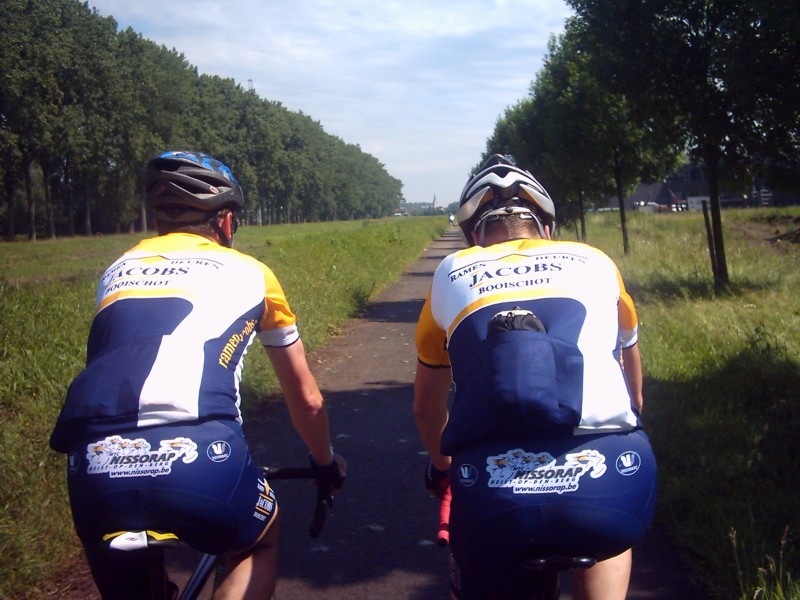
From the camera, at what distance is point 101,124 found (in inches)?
1267

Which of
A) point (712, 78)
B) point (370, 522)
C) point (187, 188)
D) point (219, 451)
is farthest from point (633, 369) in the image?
point (712, 78)

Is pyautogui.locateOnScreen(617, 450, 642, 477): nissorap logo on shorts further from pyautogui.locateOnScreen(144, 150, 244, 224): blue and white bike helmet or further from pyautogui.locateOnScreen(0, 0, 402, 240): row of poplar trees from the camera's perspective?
pyautogui.locateOnScreen(0, 0, 402, 240): row of poplar trees

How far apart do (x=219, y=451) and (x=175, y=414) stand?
14 centimetres

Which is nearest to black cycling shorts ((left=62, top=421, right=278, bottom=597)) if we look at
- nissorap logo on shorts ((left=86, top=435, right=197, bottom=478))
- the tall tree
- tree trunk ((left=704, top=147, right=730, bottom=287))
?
nissorap logo on shorts ((left=86, top=435, right=197, bottom=478))

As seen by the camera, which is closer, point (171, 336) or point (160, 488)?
point (160, 488)

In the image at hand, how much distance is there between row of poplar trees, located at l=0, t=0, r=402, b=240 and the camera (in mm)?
15027

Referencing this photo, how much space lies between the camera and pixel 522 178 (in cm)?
274

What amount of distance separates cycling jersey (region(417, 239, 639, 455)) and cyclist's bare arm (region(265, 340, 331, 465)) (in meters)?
0.36

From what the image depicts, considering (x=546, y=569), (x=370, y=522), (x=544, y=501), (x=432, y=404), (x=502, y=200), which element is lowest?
(x=370, y=522)

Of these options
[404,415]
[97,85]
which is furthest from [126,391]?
[97,85]

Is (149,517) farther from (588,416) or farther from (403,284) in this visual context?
(403,284)

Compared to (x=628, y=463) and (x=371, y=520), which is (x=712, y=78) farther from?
(x=628, y=463)

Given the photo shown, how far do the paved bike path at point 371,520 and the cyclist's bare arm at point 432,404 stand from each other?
1.78m

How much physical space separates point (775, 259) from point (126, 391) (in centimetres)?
1958
